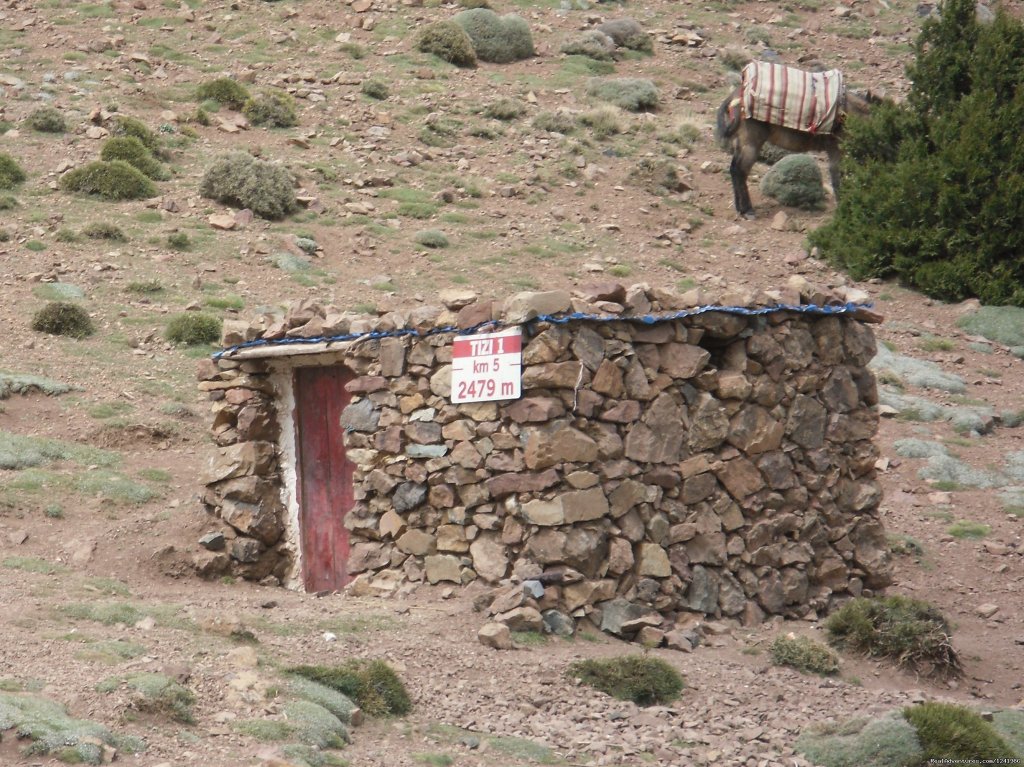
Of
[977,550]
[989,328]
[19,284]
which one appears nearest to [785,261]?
[989,328]

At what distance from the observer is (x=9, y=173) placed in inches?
928

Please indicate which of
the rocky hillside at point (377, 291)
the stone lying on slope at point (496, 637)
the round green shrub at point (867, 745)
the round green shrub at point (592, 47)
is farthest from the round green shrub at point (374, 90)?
the round green shrub at point (867, 745)

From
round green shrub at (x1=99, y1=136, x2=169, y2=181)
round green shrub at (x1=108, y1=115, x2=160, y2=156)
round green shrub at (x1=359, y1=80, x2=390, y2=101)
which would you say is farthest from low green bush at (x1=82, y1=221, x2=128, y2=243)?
round green shrub at (x1=359, y1=80, x2=390, y2=101)

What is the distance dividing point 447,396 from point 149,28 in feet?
79.0

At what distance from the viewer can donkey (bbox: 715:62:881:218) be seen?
26828 millimetres

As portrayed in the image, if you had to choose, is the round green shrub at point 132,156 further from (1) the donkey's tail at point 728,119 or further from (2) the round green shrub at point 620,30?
(2) the round green shrub at point 620,30

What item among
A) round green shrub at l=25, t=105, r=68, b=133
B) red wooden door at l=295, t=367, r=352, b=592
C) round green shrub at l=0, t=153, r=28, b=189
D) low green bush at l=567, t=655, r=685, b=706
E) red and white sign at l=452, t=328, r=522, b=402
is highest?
round green shrub at l=25, t=105, r=68, b=133

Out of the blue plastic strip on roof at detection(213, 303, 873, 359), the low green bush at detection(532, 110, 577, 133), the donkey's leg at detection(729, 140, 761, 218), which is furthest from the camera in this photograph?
the low green bush at detection(532, 110, 577, 133)

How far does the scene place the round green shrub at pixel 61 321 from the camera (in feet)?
61.0

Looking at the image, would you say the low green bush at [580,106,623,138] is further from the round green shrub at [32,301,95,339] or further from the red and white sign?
the red and white sign

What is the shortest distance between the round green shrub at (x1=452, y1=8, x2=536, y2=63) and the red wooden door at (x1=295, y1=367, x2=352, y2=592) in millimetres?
22566

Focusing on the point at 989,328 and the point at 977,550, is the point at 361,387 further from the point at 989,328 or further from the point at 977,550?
the point at 989,328

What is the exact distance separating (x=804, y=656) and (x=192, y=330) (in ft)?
35.3

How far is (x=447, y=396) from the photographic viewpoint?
37.2 feet
